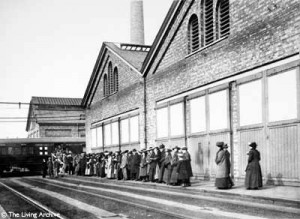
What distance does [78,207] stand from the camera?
1073cm

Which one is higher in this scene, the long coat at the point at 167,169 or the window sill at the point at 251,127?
the window sill at the point at 251,127

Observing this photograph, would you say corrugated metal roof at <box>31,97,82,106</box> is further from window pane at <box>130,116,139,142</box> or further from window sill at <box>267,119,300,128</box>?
window sill at <box>267,119,300,128</box>

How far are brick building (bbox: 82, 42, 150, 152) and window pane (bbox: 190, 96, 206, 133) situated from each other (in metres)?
5.21

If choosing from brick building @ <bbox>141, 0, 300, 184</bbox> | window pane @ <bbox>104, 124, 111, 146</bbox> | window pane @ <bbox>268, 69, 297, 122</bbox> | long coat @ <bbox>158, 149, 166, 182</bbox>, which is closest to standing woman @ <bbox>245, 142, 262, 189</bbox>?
brick building @ <bbox>141, 0, 300, 184</bbox>

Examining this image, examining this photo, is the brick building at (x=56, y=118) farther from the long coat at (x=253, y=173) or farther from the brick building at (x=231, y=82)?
the long coat at (x=253, y=173)

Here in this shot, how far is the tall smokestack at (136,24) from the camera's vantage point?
111 feet

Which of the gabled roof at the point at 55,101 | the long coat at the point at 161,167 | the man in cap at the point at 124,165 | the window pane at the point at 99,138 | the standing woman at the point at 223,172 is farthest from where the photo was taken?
the gabled roof at the point at 55,101

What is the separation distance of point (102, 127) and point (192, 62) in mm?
13376

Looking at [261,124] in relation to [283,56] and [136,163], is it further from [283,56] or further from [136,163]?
[136,163]

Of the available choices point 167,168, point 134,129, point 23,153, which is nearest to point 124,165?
point 134,129

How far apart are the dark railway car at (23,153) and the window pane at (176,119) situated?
1630cm

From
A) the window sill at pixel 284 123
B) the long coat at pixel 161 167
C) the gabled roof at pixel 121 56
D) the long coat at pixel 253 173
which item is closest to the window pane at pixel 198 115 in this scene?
the long coat at pixel 161 167

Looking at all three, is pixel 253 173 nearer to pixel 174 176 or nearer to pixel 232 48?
pixel 174 176

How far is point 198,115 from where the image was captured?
17.3m
